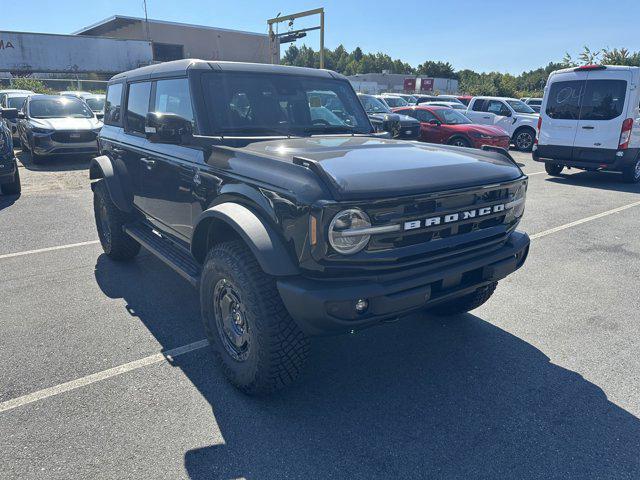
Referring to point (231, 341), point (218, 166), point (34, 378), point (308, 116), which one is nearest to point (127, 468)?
point (231, 341)

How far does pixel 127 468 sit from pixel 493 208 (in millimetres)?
2539

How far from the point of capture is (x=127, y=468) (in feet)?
7.57

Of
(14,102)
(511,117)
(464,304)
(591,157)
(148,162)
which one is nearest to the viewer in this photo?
(464,304)

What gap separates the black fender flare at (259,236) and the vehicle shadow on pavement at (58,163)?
10.2 meters

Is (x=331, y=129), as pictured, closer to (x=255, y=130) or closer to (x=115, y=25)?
(x=255, y=130)

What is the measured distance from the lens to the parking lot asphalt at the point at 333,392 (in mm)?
2377

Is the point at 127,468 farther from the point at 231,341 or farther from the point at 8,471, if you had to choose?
the point at 231,341

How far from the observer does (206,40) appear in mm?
53938

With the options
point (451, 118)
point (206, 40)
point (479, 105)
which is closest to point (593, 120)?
point (451, 118)

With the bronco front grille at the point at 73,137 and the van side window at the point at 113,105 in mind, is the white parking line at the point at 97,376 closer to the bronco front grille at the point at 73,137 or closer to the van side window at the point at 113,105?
the van side window at the point at 113,105

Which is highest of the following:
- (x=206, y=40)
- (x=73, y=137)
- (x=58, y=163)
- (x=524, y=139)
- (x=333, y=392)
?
(x=206, y=40)

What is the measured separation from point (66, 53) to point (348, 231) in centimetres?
4220

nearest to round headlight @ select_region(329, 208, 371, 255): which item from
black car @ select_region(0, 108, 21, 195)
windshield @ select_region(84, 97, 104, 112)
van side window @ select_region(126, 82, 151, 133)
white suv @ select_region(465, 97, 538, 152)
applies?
van side window @ select_region(126, 82, 151, 133)

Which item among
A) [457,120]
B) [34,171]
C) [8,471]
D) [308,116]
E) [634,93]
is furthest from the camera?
[457,120]
